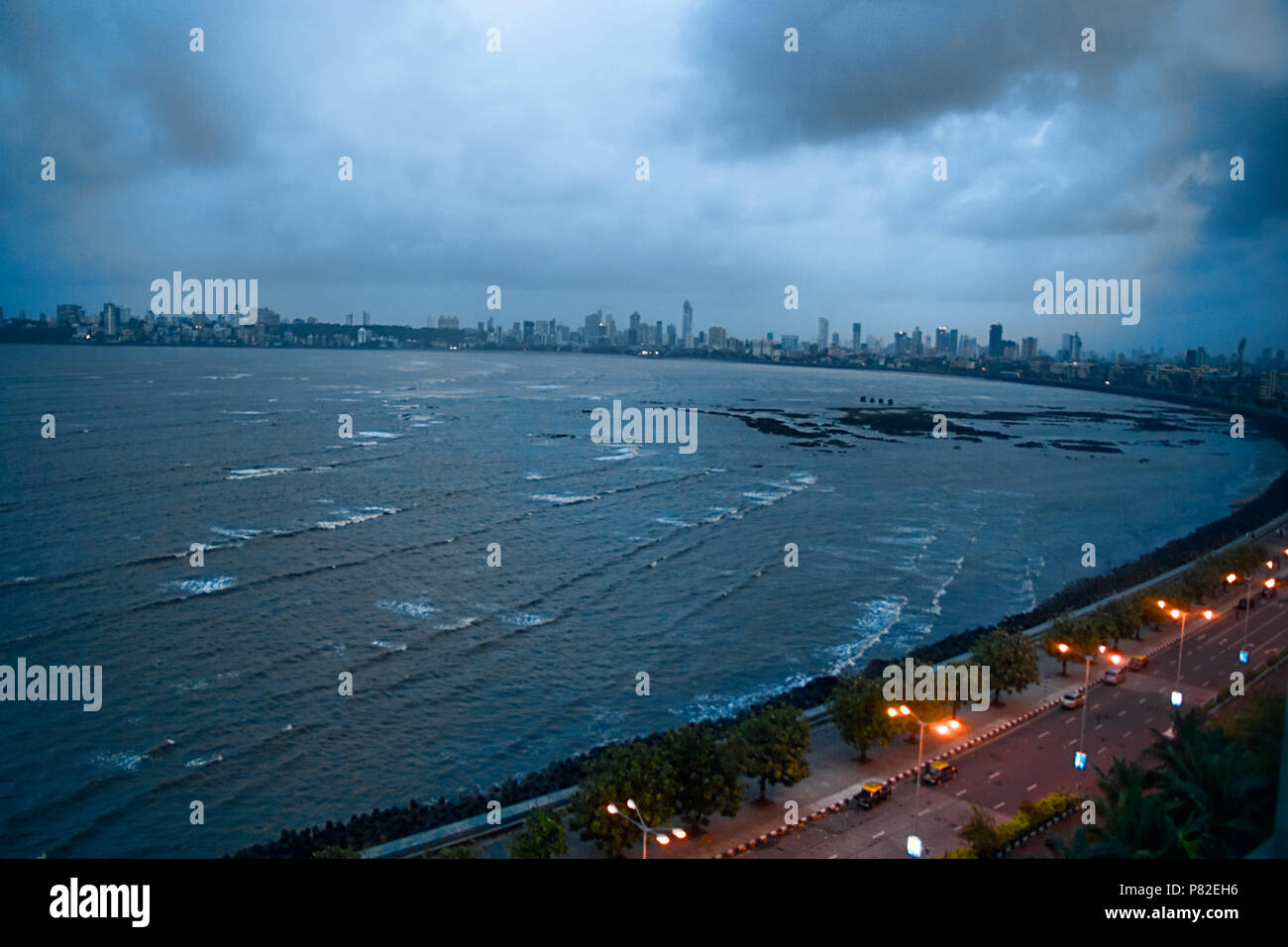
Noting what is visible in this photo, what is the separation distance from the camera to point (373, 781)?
15320 millimetres

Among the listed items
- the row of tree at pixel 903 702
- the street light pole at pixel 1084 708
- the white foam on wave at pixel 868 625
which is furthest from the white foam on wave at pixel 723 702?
the street light pole at pixel 1084 708

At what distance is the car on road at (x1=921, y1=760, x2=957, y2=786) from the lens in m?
13.9

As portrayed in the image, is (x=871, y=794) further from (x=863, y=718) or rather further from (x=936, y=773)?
(x=863, y=718)

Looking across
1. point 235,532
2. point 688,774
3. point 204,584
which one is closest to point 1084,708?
point 688,774

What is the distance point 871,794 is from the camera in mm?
13203

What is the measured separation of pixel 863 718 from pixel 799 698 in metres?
3.26

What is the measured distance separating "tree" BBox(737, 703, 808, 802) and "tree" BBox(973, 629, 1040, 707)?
529 centimetres

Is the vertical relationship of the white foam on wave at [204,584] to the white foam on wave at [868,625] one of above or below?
above

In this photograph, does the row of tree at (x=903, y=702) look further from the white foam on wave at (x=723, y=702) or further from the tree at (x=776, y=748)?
the white foam on wave at (x=723, y=702)

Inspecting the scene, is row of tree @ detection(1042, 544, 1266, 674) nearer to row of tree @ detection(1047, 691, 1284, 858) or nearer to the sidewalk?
the sidewalk

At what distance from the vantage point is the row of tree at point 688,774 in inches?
470
